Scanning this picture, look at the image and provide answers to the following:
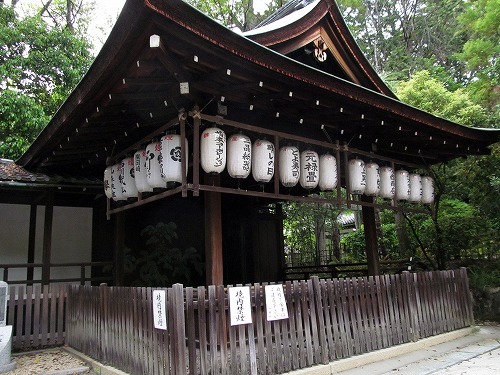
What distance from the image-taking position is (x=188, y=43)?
170 inches

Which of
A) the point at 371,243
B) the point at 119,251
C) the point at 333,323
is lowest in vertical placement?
the point at 333,323

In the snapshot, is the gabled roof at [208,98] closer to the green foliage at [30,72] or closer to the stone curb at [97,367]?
the stone curb at [97,367]

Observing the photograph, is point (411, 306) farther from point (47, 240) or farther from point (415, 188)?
point (47, 240)

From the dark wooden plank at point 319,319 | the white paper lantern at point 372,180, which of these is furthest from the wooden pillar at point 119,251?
the white paper lantern at point 372,180

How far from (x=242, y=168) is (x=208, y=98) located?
1.09 metres

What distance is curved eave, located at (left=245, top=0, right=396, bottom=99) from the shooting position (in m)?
6.73

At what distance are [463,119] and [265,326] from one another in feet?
30.5

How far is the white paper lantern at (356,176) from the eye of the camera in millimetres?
7414

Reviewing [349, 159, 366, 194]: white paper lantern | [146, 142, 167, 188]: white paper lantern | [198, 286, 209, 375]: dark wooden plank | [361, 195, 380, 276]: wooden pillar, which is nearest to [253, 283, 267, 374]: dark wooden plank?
[198, 286, 209, 375]: dark wooden plank

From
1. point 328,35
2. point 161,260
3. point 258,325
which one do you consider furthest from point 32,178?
point 328,35

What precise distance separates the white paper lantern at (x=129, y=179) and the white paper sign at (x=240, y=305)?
2787 mm

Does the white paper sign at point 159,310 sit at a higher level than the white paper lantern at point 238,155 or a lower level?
lower

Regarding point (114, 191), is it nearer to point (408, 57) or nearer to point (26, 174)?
point (26, 174)

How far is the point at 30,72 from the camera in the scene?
45.8 ft
